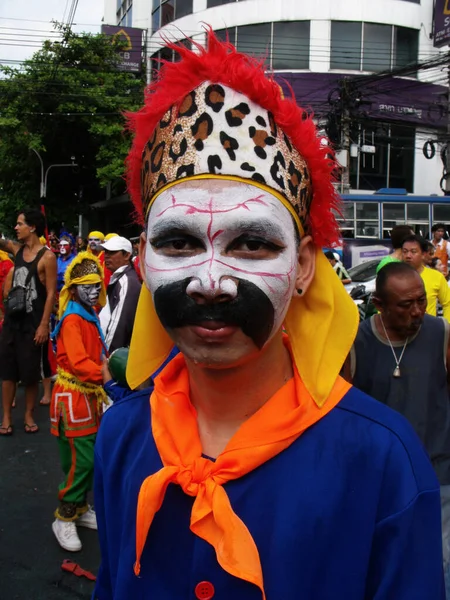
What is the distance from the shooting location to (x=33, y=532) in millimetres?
3844

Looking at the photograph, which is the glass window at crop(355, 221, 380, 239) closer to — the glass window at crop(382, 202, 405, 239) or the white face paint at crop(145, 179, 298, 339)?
the glass window at crop(382, 202, 405, 239)

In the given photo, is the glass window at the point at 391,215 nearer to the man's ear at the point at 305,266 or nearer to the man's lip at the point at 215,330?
the man's ear at the point at 305,266

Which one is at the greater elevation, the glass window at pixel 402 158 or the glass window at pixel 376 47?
the glass window at pixel 376 47

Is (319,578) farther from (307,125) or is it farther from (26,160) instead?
(26,160)

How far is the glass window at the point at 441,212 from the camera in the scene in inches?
686

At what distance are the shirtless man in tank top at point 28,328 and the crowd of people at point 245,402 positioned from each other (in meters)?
4.12

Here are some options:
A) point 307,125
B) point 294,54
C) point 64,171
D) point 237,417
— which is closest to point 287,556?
point 237,417

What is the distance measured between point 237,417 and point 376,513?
1.27 feet

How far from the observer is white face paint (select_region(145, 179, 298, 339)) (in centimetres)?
133

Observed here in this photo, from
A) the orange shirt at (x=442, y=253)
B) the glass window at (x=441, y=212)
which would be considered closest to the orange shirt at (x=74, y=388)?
the orange shirt at (x=442, y=253)

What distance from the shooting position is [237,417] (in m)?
1.47

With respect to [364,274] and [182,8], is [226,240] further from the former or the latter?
[182,8]

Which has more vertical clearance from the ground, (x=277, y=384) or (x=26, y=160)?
(x=26, y=160)

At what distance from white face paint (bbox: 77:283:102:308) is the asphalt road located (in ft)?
4.82
